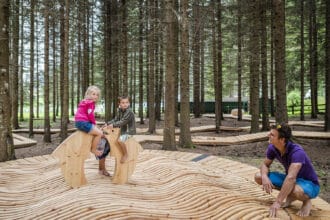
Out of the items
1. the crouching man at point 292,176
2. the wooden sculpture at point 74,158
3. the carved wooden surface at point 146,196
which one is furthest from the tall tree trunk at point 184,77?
the crouching man at point 292,176

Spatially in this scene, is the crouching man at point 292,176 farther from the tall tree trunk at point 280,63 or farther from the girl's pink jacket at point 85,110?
the tall tree trunk at point 280,63

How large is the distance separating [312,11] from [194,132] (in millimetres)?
12254

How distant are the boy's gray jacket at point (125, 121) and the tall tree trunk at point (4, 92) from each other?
4093mm

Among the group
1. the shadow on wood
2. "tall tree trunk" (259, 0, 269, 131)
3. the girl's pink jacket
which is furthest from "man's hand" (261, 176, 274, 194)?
"tall tree trunk" (259, 0, 269, 131)

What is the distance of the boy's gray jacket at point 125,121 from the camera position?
548 centimetres

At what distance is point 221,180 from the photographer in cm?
611

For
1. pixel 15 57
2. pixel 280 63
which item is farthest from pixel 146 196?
pixel 15 57

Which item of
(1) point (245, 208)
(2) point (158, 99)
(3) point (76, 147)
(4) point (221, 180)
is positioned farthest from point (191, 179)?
(2) point (158, 99)

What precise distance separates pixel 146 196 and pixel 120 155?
43.5 inches

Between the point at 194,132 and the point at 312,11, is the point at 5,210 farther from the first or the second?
the point at 312,11

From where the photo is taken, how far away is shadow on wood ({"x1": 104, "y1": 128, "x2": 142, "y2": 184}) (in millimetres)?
5402

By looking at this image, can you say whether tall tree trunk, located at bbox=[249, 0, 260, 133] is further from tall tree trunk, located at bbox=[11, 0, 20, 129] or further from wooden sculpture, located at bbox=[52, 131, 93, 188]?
tall tree trunk, located at bbox=[11, 0, 20, 129]

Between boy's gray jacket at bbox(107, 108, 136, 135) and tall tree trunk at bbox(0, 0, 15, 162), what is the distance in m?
4.09

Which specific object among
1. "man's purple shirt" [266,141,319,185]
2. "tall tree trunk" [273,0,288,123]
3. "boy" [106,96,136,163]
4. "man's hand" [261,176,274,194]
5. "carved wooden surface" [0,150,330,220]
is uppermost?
"tall tree trunk" [273,0,288,123]
